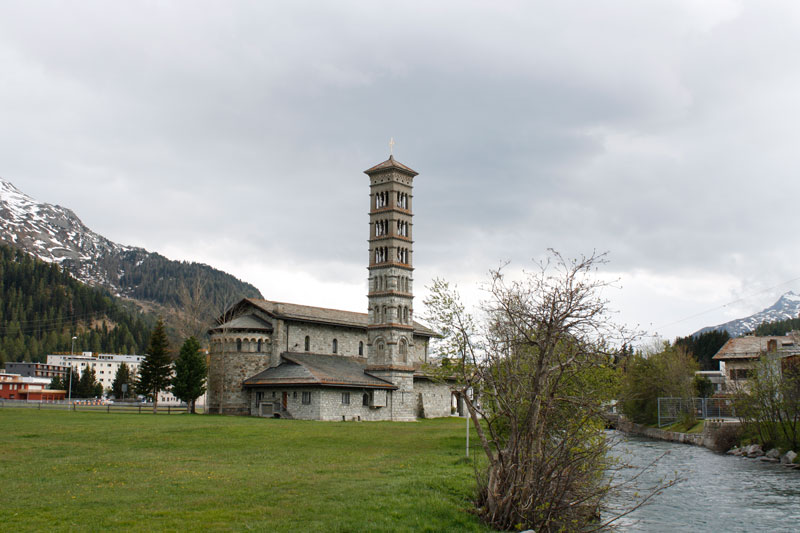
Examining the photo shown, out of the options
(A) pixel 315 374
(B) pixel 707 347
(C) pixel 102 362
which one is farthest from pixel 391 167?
(C) pixel 102 362

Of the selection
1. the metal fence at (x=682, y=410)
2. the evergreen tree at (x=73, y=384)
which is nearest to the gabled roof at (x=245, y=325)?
the metal fence at (x=682, y=410)

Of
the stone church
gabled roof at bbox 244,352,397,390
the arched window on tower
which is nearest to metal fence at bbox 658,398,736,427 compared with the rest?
the stone church

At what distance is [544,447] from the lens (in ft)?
56.7

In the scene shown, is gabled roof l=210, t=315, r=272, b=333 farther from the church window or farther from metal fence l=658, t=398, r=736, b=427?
metal fence l=658, t=398, r=736, b=427

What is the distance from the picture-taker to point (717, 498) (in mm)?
27547

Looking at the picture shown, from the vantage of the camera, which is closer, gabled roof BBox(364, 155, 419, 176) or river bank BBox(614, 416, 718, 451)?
river bank BBox(614, 416, 718, 451)

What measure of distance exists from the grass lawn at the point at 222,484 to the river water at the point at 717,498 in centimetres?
576

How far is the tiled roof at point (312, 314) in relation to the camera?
220 feet

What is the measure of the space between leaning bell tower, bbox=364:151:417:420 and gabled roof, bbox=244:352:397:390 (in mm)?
2050

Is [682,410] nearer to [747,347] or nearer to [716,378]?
[747,347]

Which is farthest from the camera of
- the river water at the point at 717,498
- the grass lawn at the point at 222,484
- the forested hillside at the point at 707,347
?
the forested hillside at the point at 707,347

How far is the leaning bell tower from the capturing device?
2648 inches

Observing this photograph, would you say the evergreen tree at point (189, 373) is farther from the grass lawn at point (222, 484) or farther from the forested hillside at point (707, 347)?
the forested hillside at point (707, 347)

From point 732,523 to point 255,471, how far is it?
1602 centimetres
